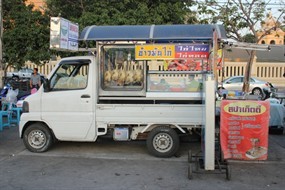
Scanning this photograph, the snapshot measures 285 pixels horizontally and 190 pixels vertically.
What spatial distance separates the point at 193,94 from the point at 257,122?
1.40 m

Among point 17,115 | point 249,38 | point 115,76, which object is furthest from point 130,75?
point 249,38

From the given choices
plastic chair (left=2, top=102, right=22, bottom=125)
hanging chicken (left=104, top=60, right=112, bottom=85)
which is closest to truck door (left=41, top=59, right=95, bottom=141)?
hanging chicken (left=104, top=60, right=112, bottom=85)

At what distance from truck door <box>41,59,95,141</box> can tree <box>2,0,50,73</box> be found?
10.8 m

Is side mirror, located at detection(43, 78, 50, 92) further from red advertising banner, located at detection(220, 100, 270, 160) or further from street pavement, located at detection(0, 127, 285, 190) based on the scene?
red advertising banner, located at detection(220, 100, 270, 160)

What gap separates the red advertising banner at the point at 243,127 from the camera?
7137 mm

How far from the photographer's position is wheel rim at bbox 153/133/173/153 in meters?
7.73

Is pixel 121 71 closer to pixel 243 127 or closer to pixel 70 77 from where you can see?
pixel 70 77

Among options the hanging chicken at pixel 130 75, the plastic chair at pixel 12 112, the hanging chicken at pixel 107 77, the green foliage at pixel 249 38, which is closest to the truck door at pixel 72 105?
the hanging chicken at pixel 107 77

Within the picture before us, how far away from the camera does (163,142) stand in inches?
306

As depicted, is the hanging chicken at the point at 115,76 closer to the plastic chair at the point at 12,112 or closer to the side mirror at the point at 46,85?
the side mirror at the point at 46,85

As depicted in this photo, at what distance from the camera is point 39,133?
8086mm

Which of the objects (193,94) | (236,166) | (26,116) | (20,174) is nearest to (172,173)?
(236,166)

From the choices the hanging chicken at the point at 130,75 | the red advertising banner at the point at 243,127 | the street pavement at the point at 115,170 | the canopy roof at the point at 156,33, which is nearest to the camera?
the street pavement at the point at 115,170

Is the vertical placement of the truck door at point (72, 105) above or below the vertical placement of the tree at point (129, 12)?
below
